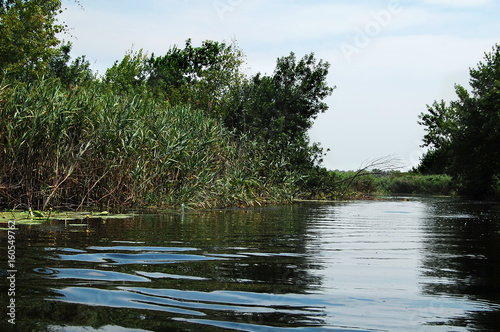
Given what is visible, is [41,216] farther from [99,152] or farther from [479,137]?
[479,137]

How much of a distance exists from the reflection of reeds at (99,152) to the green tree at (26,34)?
17.7 meters

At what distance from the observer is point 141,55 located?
2440 inches

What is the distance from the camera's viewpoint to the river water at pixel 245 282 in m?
3.77

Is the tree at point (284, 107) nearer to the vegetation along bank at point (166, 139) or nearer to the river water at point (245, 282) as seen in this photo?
the vegetation along bank at point (166, 139)

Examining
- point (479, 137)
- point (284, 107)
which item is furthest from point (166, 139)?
point (479, 137)

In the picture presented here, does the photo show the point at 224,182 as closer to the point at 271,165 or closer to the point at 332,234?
the point at 271,165

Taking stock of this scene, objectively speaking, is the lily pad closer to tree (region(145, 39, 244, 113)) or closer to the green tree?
tree (region(145, 39, 244, 113))

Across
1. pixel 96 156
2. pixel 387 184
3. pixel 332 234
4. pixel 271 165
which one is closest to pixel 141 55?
pixel 387 184

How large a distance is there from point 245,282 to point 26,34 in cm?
3103

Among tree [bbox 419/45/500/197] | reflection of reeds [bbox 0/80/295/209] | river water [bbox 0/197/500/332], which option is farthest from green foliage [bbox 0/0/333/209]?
tree [bbox 419/45/500/197]

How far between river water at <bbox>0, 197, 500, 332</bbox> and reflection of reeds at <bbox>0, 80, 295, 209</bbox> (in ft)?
10.3

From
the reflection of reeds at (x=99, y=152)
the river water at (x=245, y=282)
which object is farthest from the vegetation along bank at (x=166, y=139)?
the river water at (x=245, y=282)

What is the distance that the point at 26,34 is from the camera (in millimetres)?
32344

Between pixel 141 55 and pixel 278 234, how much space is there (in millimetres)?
54686
